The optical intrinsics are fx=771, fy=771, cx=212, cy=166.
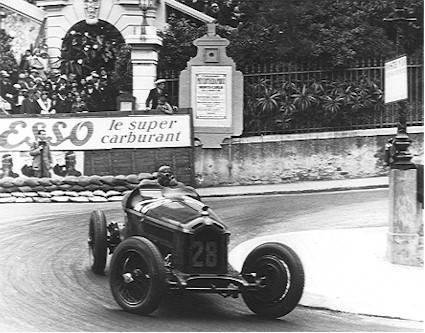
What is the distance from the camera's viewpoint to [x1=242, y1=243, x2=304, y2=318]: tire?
776 centimetres

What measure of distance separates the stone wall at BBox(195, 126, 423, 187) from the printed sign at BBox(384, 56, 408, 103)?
7352 mm

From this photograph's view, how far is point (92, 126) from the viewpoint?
17219mm

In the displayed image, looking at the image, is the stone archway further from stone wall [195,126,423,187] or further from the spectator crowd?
stone wall [195,126,423,187]

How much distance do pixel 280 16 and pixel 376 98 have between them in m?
3.08

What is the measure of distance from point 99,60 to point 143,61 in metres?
1.36

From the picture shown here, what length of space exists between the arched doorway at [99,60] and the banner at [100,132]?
6.84 feet

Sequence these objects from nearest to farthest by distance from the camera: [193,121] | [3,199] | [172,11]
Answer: [3,199] < [193,121] < [172,11]

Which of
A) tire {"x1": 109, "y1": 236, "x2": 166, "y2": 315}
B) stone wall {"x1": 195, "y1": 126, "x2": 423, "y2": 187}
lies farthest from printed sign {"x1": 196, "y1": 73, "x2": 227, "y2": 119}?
tire {"x1": 109, "y1": 236, "x2": 166, "y2": 315}

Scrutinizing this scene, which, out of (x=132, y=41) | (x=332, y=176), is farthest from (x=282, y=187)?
(x=132, y=41)

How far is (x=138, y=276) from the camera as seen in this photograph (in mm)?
7777

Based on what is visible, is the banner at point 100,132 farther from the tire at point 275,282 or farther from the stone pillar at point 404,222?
the tire at point 275,282

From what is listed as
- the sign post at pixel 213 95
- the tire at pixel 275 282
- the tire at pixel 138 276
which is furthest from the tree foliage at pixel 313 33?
the tire at pixel 138 276

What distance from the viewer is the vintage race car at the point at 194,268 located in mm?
7668

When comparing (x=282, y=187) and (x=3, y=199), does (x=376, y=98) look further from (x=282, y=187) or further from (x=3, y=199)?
(x=3, y=199)
